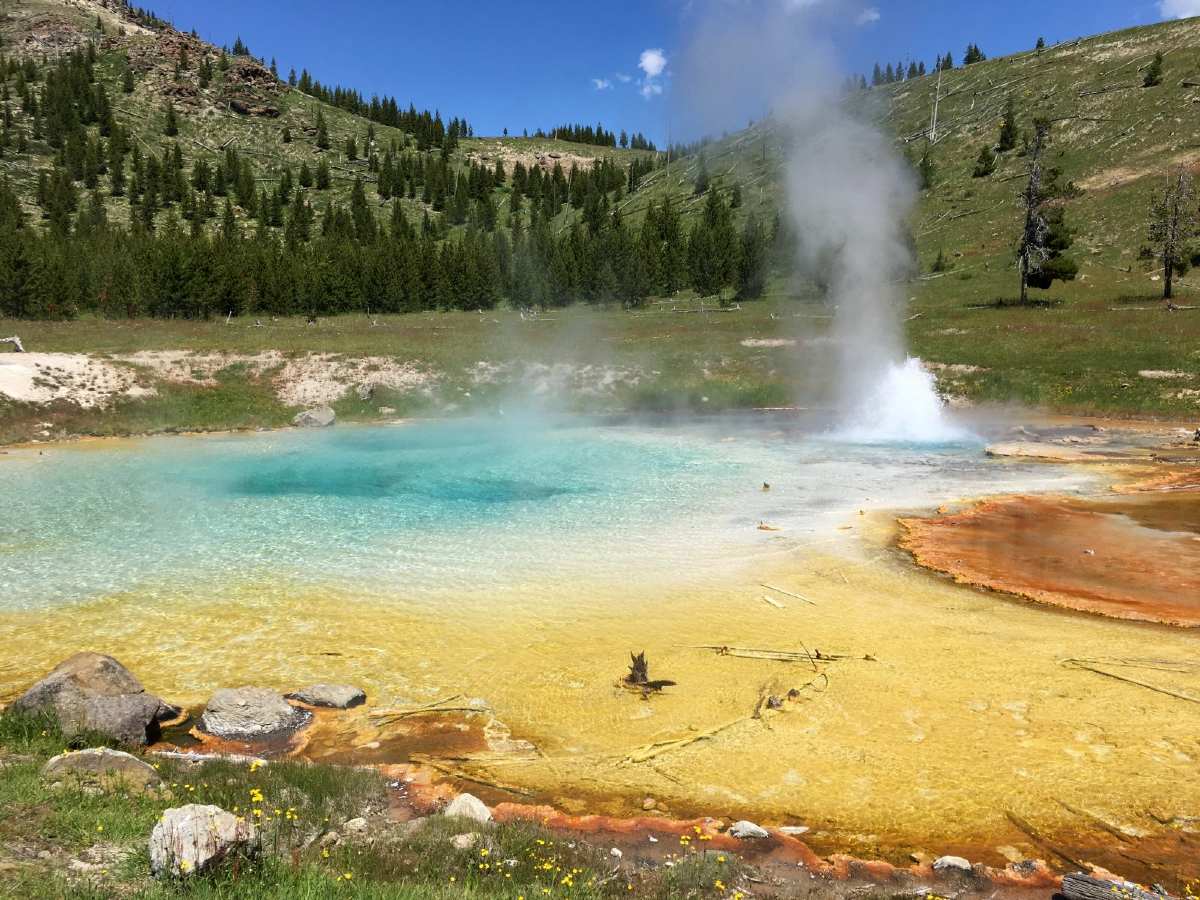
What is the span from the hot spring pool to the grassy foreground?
1443 mm

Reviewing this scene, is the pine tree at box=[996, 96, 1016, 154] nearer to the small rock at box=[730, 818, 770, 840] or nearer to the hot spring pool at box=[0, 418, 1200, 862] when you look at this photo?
the hot spring pool at box=[0, 418, 1200, 862]

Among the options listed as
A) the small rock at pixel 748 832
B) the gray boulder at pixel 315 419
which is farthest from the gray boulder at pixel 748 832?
the gray boulder at pixel 315 419

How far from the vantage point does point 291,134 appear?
189 m

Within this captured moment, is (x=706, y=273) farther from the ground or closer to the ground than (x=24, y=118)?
closer to the ground

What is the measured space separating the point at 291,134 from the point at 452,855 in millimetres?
215096

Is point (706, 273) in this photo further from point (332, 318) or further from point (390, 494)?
point (390, 494)

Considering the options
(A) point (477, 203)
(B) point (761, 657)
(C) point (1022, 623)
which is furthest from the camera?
(A) point (477, 203)

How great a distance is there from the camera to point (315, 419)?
38281 mm

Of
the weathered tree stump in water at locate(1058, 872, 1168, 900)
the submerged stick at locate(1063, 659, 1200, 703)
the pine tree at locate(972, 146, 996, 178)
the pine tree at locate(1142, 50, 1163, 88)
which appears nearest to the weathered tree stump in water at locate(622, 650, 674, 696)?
the weathered tree stump in water at locate(1058, 872, 1168, 900)

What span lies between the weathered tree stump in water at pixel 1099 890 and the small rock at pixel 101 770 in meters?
8.34

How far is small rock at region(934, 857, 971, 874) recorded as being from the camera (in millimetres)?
6836

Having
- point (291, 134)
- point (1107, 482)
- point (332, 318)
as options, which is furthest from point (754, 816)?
point (291, 134)

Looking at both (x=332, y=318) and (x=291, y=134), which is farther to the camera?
(x=291, y=134)

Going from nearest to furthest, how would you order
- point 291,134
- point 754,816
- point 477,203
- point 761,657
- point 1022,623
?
1. point 754,816
2. point 761,657
3. point 1022,623
4. point 477,203
5. point 291,134
